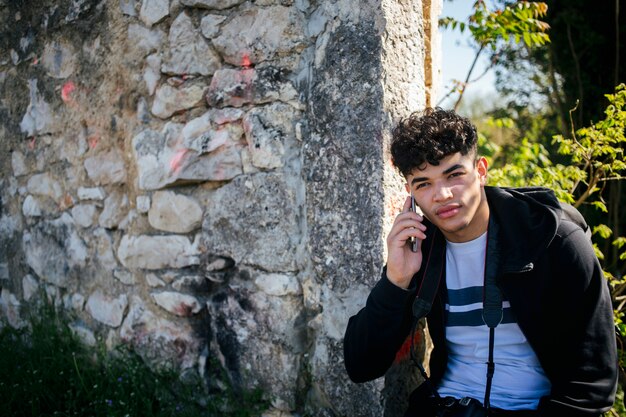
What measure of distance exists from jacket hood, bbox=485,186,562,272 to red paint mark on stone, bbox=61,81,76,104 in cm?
244

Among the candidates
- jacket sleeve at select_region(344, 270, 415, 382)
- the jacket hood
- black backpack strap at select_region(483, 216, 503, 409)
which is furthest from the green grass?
the jacket hood

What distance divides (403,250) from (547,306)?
492 millimetres

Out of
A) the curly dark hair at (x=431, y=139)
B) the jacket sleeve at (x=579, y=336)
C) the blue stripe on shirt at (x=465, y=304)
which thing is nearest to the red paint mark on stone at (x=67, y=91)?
the curly dark hair at (x=431, y=139)

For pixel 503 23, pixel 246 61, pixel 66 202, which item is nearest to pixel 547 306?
pixel 246 61

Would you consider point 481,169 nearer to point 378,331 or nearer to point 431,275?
point 431,275

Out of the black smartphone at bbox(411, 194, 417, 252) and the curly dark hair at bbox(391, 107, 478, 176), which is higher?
the curly dark hair at bbox(391, 107, 478, 176)

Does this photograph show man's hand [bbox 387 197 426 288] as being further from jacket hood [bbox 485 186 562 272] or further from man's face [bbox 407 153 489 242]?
jacket hood [bbox 485 186 562 272]

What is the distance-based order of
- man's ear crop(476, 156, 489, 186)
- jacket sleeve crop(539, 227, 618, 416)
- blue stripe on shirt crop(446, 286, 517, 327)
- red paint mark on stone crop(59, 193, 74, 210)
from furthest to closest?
1. red paint mark on stone crop(59, 193, 74, 210)
2. man's ear crop(476, 156, 489, 186)
3. blue stripe on shirt crop(446, 286, 517, 327)
4. jacket sleeve crop(539, 227, 618, 416)

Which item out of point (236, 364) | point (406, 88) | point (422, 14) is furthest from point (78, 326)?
point (422, 14)

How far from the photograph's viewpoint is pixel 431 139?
1.74m

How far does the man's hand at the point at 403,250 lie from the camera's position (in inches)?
68.9

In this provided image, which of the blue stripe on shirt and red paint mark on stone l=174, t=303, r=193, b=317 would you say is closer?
the blue stripe on shirt

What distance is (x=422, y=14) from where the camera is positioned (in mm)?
2092

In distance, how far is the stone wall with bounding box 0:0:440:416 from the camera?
77.7 inches
